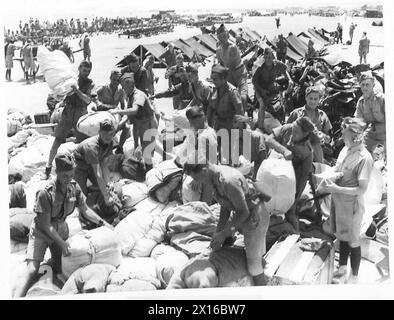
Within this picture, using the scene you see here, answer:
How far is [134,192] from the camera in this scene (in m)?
5.54

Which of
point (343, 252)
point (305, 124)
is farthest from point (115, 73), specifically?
point (343, 252)

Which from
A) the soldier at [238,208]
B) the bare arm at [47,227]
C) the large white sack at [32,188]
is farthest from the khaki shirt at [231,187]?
the large white sack at [32,188]

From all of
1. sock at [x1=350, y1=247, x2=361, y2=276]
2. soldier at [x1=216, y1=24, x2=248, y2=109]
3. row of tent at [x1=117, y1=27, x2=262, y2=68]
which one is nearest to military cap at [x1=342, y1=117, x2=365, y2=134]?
sock at [x1=350, y1=247, x2=361, y2=276]

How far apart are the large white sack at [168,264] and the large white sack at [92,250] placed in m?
0.37

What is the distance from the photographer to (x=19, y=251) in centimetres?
482

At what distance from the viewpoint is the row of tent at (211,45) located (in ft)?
29.5

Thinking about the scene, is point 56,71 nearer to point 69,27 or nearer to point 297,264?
point 69,27

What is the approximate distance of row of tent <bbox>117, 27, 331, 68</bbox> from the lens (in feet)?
29.5

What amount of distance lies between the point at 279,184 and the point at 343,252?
2.56 feet

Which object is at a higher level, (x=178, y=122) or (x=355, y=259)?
(x=178, y=122)

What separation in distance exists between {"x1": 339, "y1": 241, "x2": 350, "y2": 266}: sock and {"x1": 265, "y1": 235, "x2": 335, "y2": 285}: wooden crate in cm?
8

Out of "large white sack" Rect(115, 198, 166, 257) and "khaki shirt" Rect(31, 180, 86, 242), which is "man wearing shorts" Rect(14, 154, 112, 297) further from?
"large white sack" Rect(115, 198, 166, 257)

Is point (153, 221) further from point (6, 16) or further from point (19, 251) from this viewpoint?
point (6, 16)
